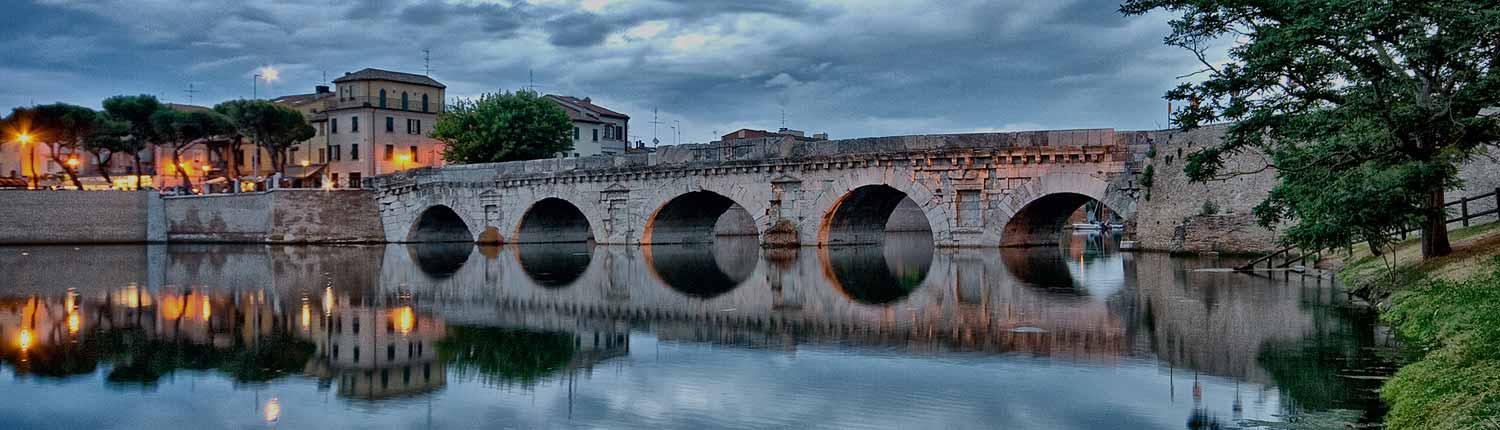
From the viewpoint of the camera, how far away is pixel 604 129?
81375mm

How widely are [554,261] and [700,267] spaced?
632 cm

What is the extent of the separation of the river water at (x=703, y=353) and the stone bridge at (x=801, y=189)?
25.9 feet

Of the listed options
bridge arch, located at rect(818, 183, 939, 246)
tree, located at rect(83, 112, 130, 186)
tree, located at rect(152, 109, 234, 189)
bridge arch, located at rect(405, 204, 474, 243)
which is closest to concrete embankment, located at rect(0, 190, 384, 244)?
bridge arch, located at rect(405, 204, 474, 243)

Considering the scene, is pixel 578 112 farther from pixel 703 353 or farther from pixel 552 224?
pixel 703 353

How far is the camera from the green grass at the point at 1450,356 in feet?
24.2

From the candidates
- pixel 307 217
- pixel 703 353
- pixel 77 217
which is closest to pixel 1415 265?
pixel 703 353

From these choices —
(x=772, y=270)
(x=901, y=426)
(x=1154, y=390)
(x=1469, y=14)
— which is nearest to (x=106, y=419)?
(x=901, y=426)

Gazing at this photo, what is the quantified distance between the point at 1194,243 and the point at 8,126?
187ft

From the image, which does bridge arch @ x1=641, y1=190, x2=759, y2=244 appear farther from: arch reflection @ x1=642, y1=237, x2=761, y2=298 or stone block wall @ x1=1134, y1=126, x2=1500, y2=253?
stone block wall @ x1=1134, y1=126, x2=1500, y2=253

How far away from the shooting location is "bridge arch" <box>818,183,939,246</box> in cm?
3684

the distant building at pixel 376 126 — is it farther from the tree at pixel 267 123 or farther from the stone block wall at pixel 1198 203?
the stone block wall at pixel 1198 203

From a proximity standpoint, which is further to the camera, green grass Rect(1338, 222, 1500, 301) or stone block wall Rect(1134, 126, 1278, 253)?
stone block wall Rect(1134, 126, 1278, 253)

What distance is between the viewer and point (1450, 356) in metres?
9.47

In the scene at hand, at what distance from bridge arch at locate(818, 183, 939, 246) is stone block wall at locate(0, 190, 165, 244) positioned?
112ft
